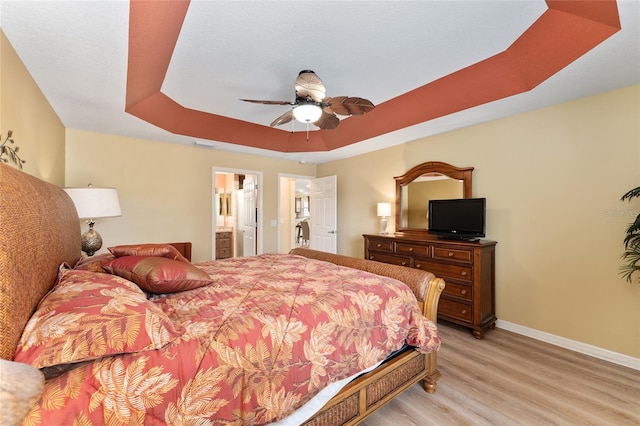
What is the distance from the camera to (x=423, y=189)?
3980mm

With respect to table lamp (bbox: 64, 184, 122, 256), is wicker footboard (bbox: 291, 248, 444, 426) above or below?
below

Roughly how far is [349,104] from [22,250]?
2302 millimetres

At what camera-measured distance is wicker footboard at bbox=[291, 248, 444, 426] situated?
146cm

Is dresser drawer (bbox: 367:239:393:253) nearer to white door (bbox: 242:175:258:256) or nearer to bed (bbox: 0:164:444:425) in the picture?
bed (bbox: 0:164:444:425)

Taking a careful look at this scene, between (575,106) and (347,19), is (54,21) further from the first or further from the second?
(575,106)

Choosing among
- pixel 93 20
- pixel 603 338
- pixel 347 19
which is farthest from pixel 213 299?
pixel 603 338

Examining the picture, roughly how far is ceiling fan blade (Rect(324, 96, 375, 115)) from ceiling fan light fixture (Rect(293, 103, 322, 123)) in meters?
0.13

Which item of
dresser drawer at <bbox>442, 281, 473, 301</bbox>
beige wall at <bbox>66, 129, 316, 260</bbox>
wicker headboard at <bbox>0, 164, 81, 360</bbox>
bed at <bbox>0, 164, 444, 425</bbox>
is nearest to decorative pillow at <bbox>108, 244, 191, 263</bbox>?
bed at <bbox>0, 164, 444, 425</bbox>

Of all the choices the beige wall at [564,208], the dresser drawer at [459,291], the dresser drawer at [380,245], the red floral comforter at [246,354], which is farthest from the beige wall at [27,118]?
the beige wall at [564,208]

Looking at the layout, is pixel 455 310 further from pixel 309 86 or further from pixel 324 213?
pixel 324 213

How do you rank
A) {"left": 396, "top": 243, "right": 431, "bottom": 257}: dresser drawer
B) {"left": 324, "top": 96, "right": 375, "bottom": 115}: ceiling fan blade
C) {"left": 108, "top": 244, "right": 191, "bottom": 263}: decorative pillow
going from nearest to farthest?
{"left": 108, "top": 244, "right": 191, "bottom": 263}: decorative pillow < {"left": 324, "top": 96, "right": 375, "bottom": 115}: ceiling fan blade < {"left": 396, "top": 243, "right": 431, "bottom": 257}: dresser drawer

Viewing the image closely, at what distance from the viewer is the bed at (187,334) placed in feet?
2.76

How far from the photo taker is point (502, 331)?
3.08 meters

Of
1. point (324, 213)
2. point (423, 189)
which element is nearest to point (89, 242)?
point (324, 213)
